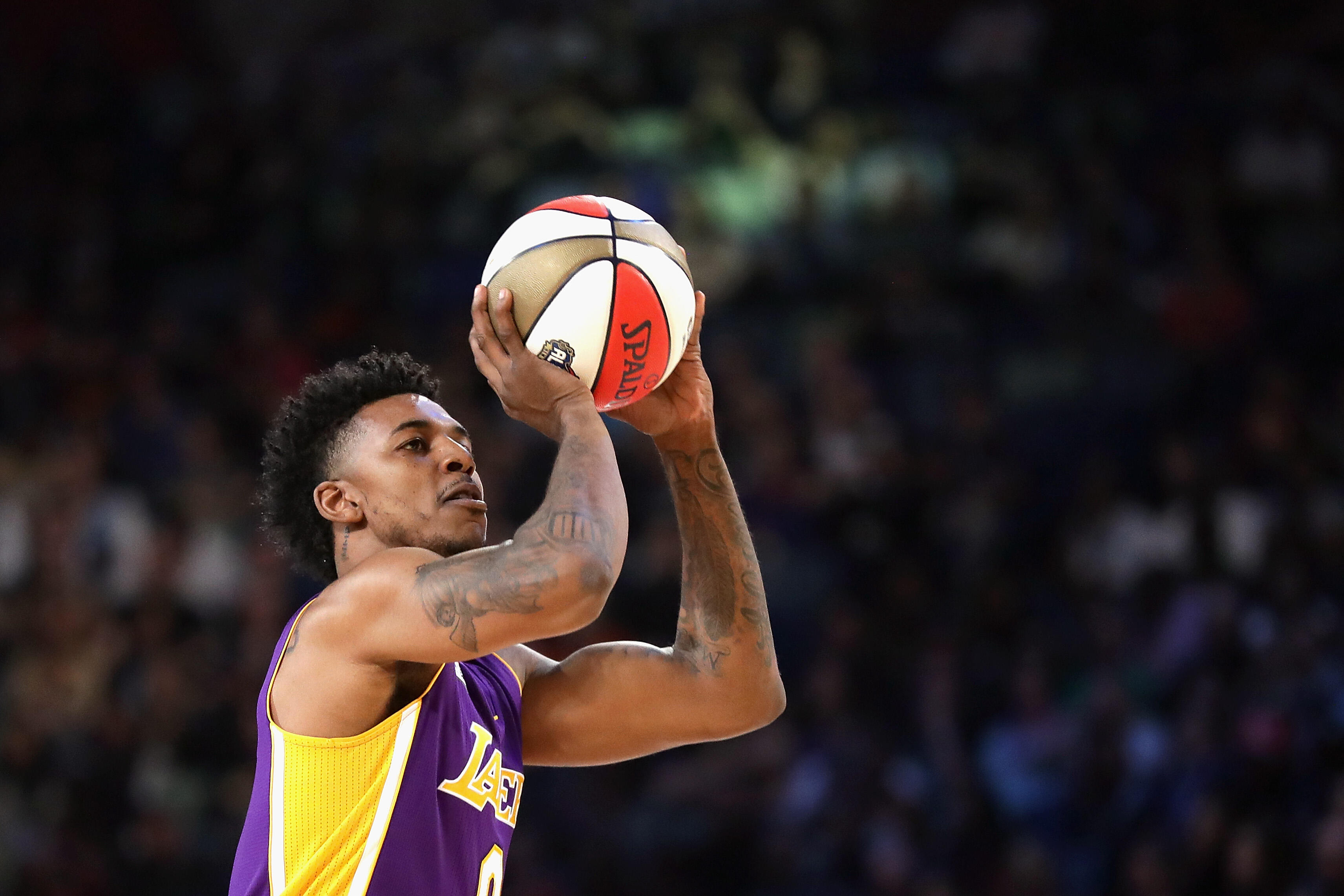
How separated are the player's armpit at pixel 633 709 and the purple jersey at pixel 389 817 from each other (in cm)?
34

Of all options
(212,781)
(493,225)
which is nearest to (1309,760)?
(212,781)

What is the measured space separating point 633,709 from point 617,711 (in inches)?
1.4

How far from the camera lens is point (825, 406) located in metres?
7.86

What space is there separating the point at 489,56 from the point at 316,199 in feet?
5.49

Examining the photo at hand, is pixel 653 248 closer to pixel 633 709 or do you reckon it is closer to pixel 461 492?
pixel 461 492

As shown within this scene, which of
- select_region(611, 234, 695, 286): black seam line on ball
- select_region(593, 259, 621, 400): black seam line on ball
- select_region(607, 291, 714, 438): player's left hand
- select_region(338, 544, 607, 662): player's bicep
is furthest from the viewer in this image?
select_region(607, 291, 714, 438): player's left hand

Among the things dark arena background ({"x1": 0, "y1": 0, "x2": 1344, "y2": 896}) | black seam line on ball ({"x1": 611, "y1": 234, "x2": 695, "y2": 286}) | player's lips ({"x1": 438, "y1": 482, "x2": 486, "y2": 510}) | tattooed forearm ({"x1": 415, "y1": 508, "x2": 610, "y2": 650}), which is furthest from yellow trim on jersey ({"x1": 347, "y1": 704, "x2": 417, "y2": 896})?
dark arena background ({"x1": 0, "y1": 0, "x2": 1344, "y2": 896})

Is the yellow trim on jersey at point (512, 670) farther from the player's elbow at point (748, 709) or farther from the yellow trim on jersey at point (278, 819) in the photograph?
the yellow trim on jersey at point (278, 819)

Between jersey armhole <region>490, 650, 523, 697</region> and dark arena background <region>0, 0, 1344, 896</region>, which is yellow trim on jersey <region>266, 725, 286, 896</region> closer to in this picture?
jersey armhole <region>490, 650, 523, 697</region>

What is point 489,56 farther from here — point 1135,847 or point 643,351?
point 643,351

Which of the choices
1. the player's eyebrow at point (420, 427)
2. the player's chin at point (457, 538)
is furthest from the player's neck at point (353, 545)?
the player's eyebrow at point (420, 427)

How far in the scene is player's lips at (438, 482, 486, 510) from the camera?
9.72 feet

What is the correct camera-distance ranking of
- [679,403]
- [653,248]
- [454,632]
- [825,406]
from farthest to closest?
1. [825,406]
2. [679,403]
3. [653,248]
4. [454,632]

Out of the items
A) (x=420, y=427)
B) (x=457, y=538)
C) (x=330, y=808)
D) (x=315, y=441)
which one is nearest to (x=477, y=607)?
(x=457, y=538)
